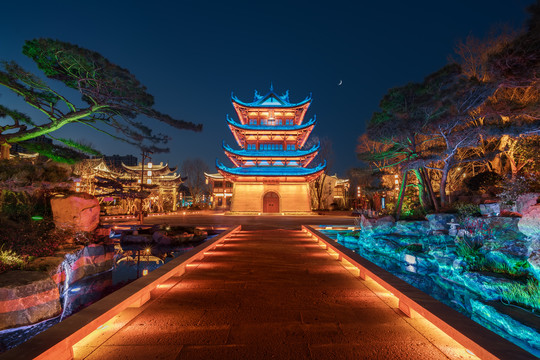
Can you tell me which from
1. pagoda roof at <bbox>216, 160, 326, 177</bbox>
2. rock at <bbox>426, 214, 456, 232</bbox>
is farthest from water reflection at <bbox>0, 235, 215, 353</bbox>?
pagoda roof at <bbox>216, 160, 326, 177</bbox>

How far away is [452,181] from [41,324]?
20.3 m

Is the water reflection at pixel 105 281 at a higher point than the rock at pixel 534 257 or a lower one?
lower

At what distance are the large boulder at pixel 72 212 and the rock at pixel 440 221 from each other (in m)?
13.5

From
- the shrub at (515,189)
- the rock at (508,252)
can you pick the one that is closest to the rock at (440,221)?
the shrub at (515,189)

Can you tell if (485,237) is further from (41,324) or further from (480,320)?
(41,324)

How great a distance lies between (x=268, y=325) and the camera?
2945 millimetres

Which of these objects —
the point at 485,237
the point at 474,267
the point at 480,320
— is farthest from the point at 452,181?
the point at 480,320

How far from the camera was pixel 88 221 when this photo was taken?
893cm

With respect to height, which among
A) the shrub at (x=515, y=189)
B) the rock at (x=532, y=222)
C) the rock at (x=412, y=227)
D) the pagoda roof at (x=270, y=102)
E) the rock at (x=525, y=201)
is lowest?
the rock at (x=412, y=227)

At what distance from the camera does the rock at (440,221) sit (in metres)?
10.9

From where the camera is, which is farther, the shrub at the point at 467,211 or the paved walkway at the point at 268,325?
the shrub at the point at 467,211

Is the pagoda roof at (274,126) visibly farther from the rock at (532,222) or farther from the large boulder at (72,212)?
the rock at (532,222)

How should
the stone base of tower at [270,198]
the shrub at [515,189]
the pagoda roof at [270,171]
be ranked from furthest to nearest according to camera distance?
the stone base of tower at [270,198] < the pagoda roof at [270,171] < the shrub at [515,189]

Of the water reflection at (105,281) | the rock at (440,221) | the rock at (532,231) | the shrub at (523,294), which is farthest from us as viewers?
the rock at (440,221)
